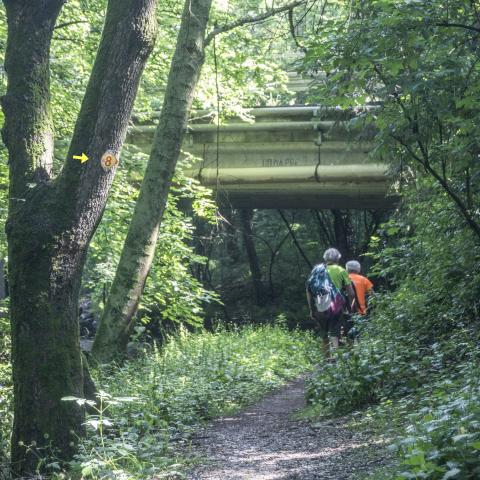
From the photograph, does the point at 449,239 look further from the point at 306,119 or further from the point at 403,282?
the point at 306,119

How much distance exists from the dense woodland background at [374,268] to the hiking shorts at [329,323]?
0.62 metres

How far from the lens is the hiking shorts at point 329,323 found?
468 inches

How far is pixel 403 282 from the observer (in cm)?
1204

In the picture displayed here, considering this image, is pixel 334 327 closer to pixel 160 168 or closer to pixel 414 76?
pixel 160 168

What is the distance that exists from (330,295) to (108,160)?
229 inches

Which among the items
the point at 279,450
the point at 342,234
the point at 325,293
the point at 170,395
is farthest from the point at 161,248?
the point at 342,234

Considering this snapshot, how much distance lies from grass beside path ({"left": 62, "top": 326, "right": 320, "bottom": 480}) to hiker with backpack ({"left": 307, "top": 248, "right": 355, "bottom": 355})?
1.22 m

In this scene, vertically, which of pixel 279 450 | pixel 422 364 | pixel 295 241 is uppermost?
pixel 295 241

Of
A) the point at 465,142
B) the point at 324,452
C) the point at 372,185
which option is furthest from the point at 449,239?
the point at 372,185

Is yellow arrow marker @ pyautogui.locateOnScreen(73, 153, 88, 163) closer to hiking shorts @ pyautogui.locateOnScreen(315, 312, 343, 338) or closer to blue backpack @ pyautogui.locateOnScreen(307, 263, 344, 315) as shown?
blue backpack @ pyautogui.locateOnScreen(307, 263, 344, 315)

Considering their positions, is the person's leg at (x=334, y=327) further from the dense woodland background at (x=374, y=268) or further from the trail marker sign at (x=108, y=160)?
the trail marker sign at (x=108, y=160)

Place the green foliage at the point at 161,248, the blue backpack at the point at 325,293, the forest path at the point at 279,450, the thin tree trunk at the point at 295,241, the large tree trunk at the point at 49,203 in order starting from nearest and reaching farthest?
the forest path at the point at 279,450
the large tree trunk at the point at 49,203
the blue backpack at the point at 325,293
the green foliage at the point at 161,248
the thin tree trunk at the point at 295,241

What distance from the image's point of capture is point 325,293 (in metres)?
11.9

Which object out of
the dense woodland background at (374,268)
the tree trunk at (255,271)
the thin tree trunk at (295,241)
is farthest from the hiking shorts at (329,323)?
the tree trunk at (255,271)
